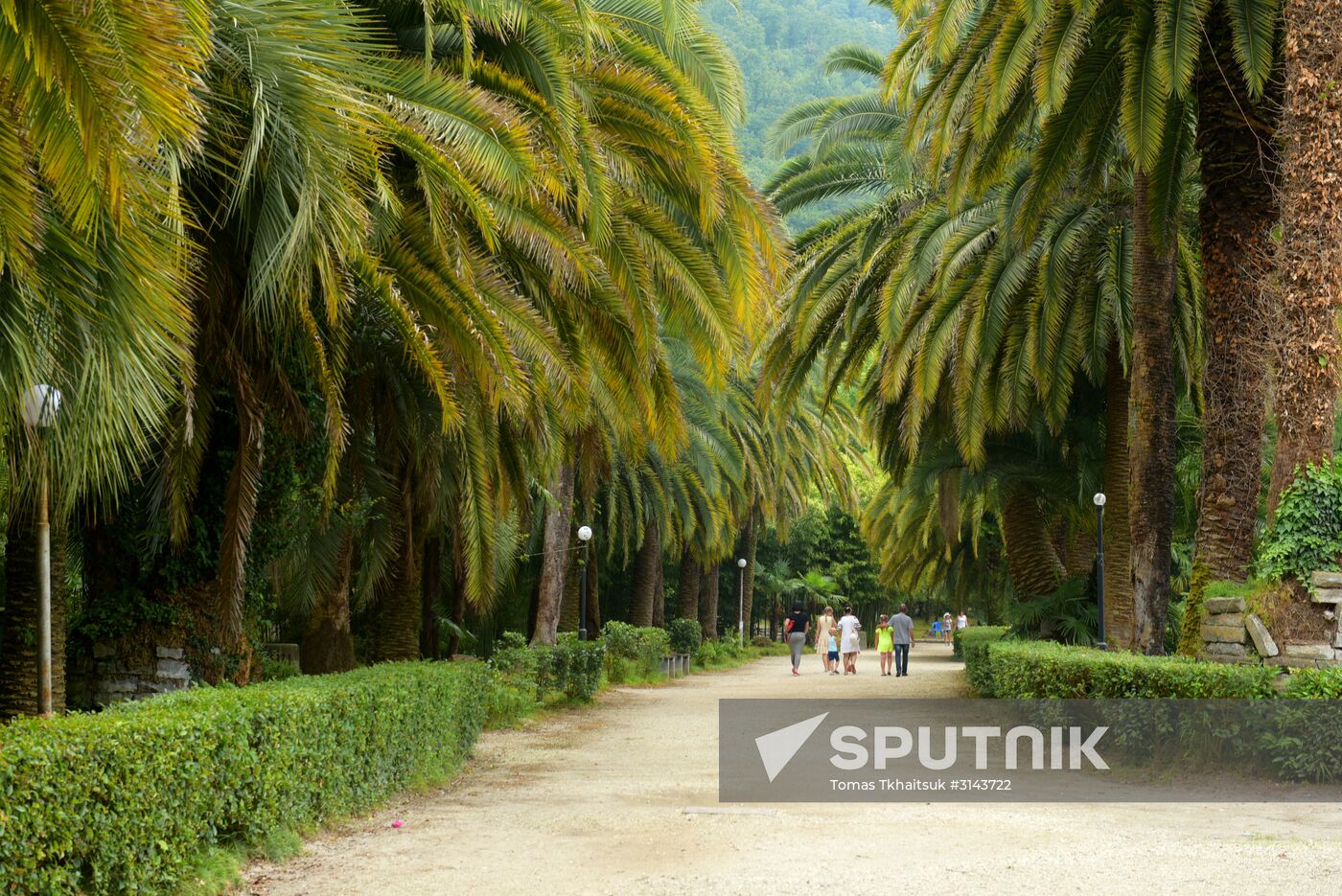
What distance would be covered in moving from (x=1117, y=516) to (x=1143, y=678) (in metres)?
7.18

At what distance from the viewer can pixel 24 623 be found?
9.73 metres

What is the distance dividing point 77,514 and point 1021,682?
33.8 ft

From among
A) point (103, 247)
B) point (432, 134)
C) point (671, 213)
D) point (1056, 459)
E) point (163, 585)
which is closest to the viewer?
point (103, 247)

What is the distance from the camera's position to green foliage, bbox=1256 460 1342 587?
11.3 meters

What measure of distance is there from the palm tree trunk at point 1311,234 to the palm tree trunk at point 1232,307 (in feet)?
3.80

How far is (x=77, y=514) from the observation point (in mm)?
10242

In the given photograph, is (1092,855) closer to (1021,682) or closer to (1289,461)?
(1289,461)

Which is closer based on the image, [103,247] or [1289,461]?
[103,247]

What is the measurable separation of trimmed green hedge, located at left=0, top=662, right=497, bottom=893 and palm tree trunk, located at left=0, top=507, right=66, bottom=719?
1961mm

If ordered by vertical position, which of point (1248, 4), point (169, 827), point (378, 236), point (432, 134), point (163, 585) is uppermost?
point (1248, 4)

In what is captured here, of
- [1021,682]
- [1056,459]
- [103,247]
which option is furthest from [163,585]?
[1056,459]

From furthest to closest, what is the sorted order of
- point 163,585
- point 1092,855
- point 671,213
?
point 671,213, point 163,585, point 1092,855

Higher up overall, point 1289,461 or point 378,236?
point 378,236

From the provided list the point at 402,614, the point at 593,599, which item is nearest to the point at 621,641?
the point at 593,599
